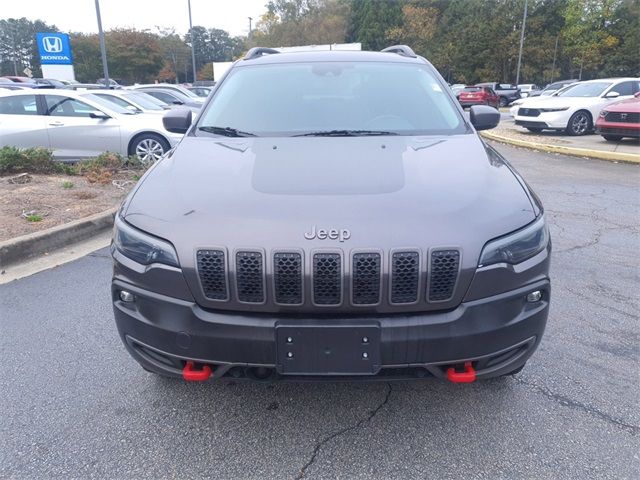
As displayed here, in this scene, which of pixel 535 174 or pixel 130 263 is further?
pixel 535 174

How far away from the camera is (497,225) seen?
202cm

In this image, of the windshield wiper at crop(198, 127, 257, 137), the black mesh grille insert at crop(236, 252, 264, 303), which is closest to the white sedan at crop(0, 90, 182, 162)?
the windshield wiper at crop(198, 127, 257, 137)

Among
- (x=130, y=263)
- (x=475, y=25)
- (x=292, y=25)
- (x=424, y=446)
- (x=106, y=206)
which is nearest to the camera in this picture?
(x=130, y=263)

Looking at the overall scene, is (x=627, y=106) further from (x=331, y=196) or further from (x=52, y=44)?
(x=52, y=44)

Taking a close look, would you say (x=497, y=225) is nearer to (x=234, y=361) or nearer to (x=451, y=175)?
(x=451, y=175)

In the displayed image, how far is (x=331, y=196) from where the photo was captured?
2.11 metres

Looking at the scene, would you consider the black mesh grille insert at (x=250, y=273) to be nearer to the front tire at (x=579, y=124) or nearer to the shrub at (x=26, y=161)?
the shrub at (x=26, y=161)

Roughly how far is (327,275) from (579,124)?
49.1 feet

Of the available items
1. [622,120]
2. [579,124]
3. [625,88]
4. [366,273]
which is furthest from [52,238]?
[625,88]

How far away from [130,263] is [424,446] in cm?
155

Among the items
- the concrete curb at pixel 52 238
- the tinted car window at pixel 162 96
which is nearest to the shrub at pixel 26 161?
the concrete curb at pixel 52 238

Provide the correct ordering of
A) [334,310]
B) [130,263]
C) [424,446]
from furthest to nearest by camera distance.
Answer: [424,446] < [130,263] < [334,310]

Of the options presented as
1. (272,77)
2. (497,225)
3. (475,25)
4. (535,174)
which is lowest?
(535,174)

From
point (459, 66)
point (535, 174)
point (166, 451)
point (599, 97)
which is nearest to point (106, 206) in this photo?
point (166, 451)
